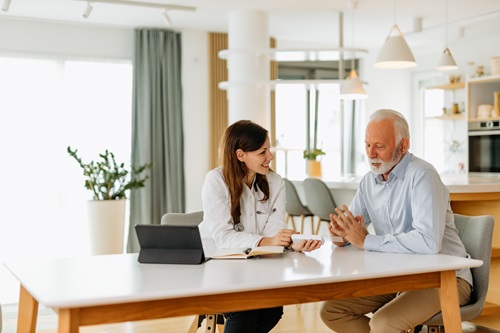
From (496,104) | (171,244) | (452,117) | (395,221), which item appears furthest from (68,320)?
(452,117)

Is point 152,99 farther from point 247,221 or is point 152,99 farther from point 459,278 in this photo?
point 459,278

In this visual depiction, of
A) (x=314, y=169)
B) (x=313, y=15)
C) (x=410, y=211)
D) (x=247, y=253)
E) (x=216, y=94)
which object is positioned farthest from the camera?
(x=216, y=94)

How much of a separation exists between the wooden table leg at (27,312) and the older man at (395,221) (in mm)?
1220

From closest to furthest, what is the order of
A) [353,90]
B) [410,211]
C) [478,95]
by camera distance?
[410,211] < [353,90] < [478,95]

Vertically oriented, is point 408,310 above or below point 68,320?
below

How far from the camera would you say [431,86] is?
902 centimetres

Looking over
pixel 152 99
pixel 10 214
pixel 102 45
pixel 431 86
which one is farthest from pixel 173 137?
pixel 431 86

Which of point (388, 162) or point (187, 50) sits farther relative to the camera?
point (187, 50)

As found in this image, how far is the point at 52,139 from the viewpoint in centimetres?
729

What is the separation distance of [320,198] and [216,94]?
284 centimetres

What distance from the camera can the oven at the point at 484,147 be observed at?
312 inches

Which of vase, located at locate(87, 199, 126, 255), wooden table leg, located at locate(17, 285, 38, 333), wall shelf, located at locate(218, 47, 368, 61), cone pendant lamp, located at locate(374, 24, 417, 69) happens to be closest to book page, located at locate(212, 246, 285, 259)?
wooden table leg, located at locate(17, 285, 38, 333)

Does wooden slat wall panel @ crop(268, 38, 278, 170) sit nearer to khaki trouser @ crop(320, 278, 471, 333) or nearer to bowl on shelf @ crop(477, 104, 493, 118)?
bowl on shelf @ crop(477, 104, 493, 118)

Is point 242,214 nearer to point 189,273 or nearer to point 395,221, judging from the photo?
point 395,221
